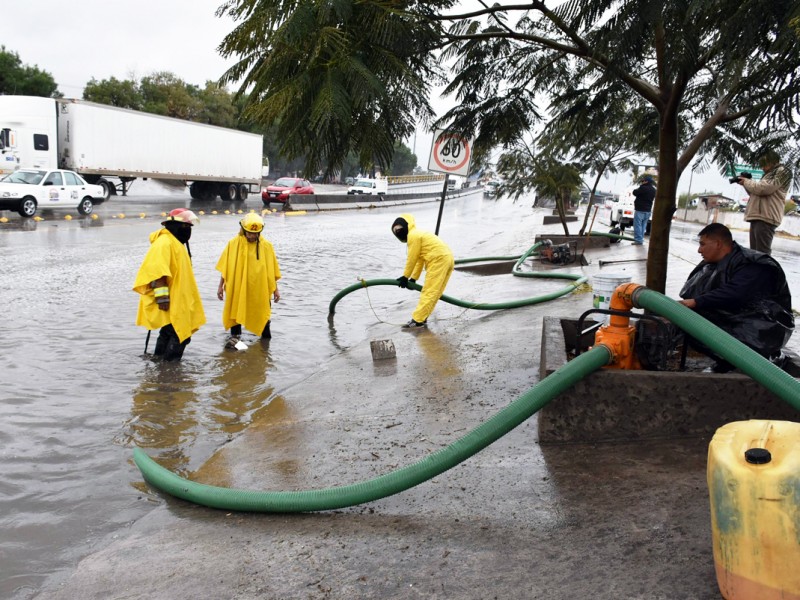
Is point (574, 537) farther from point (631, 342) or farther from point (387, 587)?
→ point (631, 342)

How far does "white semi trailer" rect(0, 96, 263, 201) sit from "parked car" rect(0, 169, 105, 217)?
145 inches

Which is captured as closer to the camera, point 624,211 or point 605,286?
point 605,286

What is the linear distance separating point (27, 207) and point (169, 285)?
56.4 feet

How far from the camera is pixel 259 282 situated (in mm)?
8438

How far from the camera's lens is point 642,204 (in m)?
17.4

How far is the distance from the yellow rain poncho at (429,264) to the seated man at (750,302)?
15.5 feet

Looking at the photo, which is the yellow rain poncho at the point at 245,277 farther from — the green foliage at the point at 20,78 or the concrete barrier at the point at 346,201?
the green foliage at the point at 20,78

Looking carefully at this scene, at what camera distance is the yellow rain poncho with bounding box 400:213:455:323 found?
9.26 meters

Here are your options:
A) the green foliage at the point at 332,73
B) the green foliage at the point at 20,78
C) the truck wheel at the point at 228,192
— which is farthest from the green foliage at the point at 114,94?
the green foliage at the point at 332,73

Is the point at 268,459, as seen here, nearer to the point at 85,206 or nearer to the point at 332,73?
the point at 332,73

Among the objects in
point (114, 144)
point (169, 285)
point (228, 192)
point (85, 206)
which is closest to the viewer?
point (169, 285)

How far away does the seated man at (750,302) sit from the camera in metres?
4.51

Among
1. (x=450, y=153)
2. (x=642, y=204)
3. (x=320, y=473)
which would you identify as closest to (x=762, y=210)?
(x=450, y=153)

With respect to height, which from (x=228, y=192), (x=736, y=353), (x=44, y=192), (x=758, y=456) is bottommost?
(x=758, y=456)
